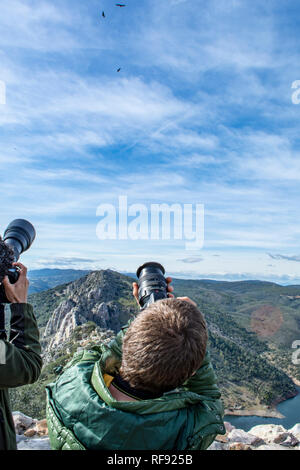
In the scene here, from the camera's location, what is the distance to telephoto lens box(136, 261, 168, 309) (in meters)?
2.90

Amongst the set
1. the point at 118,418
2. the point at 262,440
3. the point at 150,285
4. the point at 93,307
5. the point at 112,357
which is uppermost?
the point at 150,285

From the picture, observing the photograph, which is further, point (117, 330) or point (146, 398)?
point (117, 330)

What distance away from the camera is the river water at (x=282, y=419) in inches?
3265

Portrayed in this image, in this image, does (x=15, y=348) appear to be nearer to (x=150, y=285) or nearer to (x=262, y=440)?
(x=150, y=285)

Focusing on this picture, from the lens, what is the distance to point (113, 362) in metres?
2.11

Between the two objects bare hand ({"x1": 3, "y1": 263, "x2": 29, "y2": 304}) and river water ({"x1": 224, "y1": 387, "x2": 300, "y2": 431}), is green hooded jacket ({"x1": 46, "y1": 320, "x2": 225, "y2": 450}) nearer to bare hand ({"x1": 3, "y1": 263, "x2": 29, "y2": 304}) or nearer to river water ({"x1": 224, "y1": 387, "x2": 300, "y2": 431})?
bare hand ({"x1": 3, "y1": 263, "x2": 29, "y2": 304})

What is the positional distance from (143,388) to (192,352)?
1.07 ft

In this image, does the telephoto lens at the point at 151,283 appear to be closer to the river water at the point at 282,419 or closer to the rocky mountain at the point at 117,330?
the rocky mountain at the point at 117,330

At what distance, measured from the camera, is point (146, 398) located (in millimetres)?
1801

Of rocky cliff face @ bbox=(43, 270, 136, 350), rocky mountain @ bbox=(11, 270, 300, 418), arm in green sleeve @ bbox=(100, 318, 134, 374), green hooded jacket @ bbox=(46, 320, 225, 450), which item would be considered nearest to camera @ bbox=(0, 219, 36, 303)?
arm in green sleeve @ bbox=(100, 318, 134, 374)

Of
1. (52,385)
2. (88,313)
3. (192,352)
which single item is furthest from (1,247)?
(88,313)

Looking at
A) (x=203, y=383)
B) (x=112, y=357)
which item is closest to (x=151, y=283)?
(x=112, y=357)

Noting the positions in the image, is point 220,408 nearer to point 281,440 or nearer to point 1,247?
point 1,247

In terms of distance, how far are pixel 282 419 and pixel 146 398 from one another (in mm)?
110830
